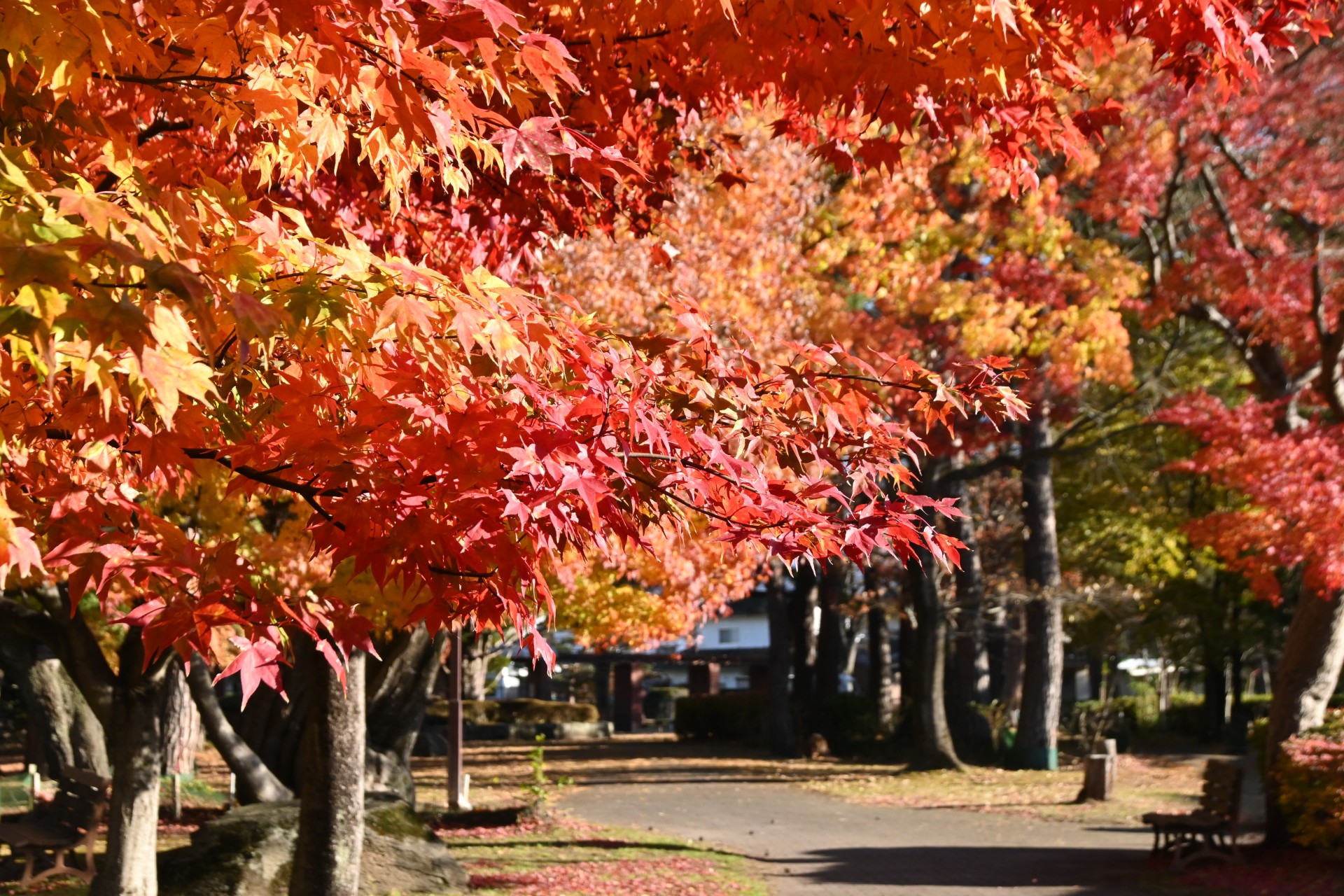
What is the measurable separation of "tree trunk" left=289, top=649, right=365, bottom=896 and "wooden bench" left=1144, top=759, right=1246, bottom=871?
325 inches

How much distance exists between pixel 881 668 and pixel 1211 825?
21.7m

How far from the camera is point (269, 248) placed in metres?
3.43

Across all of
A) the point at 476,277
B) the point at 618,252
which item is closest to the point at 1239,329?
the point at 618,252

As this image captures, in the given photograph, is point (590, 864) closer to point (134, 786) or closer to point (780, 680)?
point (134, 786)

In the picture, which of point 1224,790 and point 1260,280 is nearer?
point 1224,790

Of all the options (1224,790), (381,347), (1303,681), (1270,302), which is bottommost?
(1224,790)

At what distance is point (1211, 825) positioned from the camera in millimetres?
13570

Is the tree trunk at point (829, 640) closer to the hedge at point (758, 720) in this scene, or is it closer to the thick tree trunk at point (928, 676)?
the hedge at point (758, 720)

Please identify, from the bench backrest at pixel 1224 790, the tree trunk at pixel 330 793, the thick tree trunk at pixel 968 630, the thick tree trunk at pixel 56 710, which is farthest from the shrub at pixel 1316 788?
the thick tree trunk at pixel 56 710

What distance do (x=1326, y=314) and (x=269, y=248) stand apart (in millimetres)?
16197

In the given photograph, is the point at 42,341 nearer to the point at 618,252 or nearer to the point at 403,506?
the point at 403,506

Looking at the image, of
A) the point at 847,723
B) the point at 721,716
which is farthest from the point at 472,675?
the point at 847,723

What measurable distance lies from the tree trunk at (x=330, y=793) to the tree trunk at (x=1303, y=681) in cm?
982

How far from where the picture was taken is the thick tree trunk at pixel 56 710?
1841 cm
